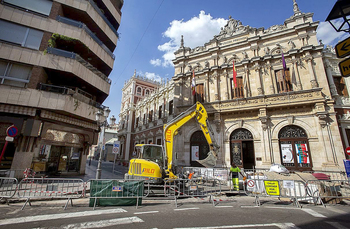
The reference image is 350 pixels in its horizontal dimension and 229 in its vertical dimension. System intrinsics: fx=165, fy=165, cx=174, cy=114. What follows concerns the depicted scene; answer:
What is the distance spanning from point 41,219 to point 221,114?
14379 mm

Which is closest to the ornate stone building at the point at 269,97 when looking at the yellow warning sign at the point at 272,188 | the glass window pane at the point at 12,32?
the yellow warning sign at the point at 272,188

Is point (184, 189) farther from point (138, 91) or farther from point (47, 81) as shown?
point (138, 91)

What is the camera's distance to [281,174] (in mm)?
9289

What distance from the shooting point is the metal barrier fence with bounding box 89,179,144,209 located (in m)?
6.14

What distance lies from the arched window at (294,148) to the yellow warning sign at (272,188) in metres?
7.69

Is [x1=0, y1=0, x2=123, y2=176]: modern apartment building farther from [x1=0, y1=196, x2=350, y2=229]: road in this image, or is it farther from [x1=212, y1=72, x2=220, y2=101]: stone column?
[x1=212, y1=72, x2=220, y2=101]: stone column

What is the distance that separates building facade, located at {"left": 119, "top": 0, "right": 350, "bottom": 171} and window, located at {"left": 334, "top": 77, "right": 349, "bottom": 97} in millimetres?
57

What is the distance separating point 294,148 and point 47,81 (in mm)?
19879

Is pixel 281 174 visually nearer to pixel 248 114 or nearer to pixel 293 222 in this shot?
pixel 293 222

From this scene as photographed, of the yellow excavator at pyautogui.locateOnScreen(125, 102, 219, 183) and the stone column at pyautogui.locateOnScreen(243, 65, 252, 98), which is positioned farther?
the stone column at pyautogui.locateOnScreen(243, 65, 252, 98)

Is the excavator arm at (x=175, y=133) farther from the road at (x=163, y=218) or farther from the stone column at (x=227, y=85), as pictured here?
the stone column at (x=227, y=85)

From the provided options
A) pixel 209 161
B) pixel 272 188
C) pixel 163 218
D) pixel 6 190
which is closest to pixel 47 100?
pixel 6 190

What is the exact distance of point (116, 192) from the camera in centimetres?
632

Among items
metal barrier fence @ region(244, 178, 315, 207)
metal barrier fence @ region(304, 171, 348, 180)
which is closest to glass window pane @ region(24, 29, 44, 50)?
metal barrier fence @ region(244, 178, 315, 207)
